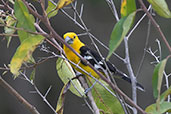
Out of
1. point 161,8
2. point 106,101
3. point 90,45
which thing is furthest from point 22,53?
point 90,45

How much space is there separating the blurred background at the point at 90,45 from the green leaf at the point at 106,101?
4544 millimetres

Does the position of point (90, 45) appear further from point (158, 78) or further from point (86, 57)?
point (158, 78)

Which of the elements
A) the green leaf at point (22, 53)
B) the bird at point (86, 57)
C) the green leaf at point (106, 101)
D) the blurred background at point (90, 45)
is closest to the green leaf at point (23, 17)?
the green leaf at point (22, 53)

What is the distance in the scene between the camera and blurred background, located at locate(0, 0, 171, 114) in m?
6.12

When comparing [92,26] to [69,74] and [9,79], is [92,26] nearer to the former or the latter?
[9,79]

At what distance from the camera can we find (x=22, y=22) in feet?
3.25

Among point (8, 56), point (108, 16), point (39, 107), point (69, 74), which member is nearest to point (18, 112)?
point (39, 107)

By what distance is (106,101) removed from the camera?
55.6 inches

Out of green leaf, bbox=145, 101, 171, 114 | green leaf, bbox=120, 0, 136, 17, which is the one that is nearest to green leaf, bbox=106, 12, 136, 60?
green leaf, bbox=120, 0, 136, 17

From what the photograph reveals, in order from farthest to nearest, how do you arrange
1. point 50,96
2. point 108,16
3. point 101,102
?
point 108,16, point 50,96, point 101,102

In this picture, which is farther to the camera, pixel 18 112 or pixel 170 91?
pixel 18 112

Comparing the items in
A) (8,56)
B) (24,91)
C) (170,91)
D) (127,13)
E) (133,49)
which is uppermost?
(127,13)

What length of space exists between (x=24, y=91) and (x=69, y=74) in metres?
4.44

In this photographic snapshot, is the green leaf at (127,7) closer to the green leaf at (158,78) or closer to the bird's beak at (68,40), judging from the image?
the green leaf at (158,78)
